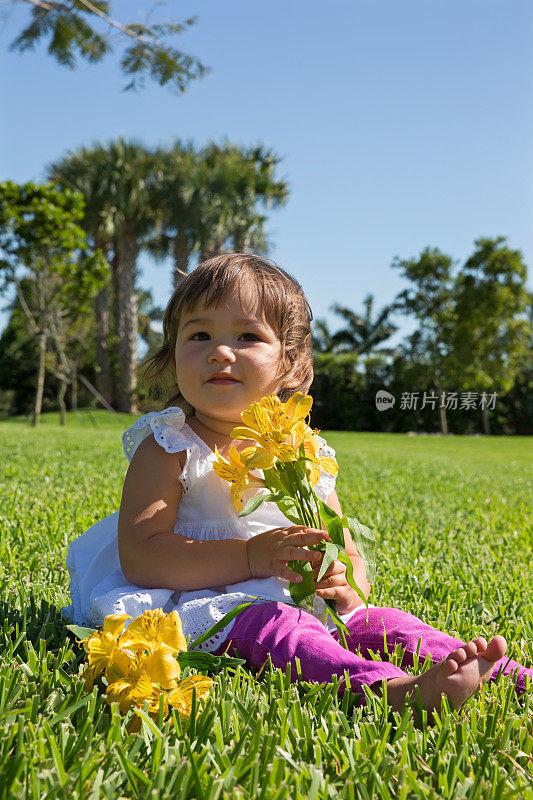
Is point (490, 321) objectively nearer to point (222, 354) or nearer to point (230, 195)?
point (230, 195)

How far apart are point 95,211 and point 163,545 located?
82.0 feet

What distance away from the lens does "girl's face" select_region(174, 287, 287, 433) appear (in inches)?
65.6

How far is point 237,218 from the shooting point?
2584 cm

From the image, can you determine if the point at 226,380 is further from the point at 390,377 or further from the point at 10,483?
the point at 390,377

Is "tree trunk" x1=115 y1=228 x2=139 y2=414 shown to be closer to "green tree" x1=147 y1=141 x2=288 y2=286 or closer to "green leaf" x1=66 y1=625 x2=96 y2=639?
"green tree" x1=147 y1=141 x2=288 y2=286

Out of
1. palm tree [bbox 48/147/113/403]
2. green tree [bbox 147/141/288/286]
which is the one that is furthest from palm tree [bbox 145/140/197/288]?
palm tree [bbox 48/147/113/403]

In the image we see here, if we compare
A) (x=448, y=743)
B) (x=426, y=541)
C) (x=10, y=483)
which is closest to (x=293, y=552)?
(x=448, y=743)

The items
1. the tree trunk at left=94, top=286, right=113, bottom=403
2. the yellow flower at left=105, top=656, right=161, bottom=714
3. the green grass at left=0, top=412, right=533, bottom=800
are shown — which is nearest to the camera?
the green grass at left=0, top=412, right=533, bottom=800

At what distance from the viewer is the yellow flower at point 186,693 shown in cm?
113

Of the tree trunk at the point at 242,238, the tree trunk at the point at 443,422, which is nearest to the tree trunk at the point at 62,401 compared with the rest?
the tree trunk at the point at 242,238

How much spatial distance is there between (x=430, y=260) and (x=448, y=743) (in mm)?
28880

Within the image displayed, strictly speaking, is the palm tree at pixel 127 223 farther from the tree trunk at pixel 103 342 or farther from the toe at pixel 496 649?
the toe at pixel 496 649

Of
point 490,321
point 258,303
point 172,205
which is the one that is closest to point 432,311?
point 490,321

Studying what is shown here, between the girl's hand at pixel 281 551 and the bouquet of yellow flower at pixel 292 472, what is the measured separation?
21mm
